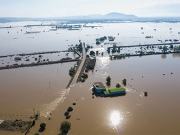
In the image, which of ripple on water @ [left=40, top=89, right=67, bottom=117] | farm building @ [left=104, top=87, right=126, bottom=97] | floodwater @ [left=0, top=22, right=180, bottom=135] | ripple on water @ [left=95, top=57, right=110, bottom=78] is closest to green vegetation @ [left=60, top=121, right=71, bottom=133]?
floodwater @ [left=0, top=22, right=180, bottom=135]

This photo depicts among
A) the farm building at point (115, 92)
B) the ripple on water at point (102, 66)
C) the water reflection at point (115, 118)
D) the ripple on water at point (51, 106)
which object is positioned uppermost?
the ripple on water at point (102, 66)

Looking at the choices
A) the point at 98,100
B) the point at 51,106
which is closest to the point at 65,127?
the point at 51,106

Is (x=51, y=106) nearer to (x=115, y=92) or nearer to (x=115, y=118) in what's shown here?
(x=115, y=118)

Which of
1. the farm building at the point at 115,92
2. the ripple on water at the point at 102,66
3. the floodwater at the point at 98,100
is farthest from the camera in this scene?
the ripple on water at the point at 102,66

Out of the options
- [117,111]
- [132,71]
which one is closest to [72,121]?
[117,111]

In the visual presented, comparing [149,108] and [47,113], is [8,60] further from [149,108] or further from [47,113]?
[149,108]

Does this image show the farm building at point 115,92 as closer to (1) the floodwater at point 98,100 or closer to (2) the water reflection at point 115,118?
(1) the floodwater at point 98,100

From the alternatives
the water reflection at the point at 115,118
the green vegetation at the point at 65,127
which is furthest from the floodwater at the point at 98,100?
the green vegetation at the point at 65,127

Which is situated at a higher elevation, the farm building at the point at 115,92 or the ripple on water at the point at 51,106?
the farm building at the point at 115,92
